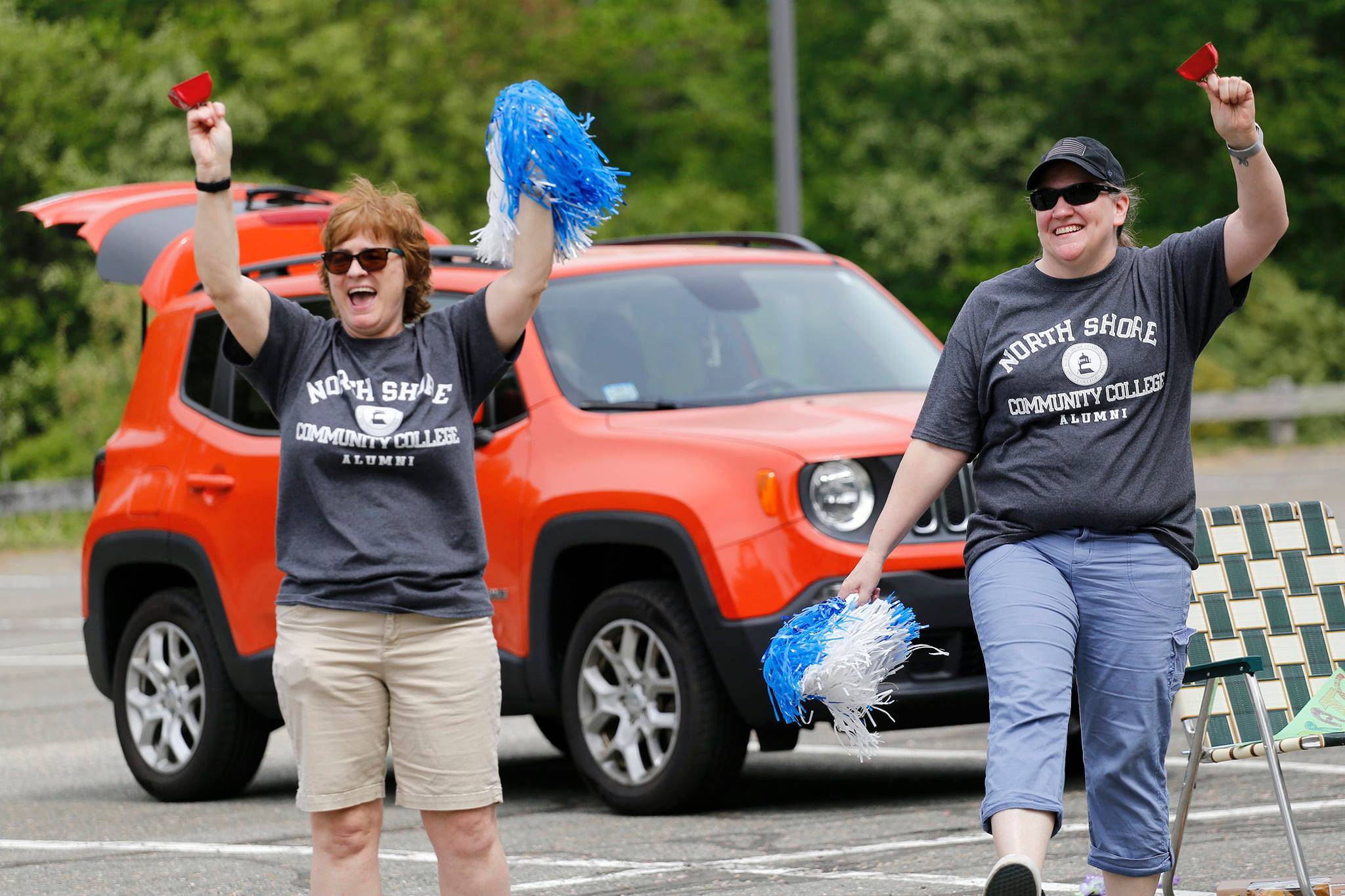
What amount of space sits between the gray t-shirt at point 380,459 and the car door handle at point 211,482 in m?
3.68

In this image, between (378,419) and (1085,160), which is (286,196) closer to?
(378,419)

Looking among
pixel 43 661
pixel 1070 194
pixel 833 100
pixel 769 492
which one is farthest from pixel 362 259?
pixel 833 100

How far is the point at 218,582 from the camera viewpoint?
8.14 m

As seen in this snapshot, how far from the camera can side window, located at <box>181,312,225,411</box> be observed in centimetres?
848

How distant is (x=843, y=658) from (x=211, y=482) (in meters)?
4.07

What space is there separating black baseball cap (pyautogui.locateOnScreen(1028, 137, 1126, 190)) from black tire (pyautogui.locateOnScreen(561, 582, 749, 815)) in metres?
2.85

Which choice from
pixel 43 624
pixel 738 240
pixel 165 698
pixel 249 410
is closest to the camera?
pixel 249 410

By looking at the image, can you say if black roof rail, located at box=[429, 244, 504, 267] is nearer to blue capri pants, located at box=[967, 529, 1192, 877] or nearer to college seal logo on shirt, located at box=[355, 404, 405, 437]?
college seal logo on shirt, located at box=[355, 404, 405, 437]

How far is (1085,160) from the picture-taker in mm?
4574

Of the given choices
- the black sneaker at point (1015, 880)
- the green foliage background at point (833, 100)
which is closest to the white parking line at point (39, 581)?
the green foliage background at point (833, 100)

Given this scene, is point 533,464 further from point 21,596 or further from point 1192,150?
point 1192,150

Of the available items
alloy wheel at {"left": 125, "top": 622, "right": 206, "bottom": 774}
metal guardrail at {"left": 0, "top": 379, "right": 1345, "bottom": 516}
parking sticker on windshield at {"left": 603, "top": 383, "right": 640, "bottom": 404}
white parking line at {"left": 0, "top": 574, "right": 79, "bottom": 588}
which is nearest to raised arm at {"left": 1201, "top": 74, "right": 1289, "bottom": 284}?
parking sticker on windshield at {"left": 603, "top": 383, "right": 640, "bottom": 404}

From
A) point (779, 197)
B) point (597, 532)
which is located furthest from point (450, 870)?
point (779, 197)

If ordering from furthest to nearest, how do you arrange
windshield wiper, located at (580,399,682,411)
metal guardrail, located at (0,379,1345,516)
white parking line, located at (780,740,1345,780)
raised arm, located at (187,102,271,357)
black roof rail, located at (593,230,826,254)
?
metal guardrail, located at (0,379,1345,516) → black roof rail, located at (593,230,826,254) → white parking line, located at (780,740,1345,780) → windshield wiper, located at (580,399,682,411) → raised arm, located at (187,102,271,357)
